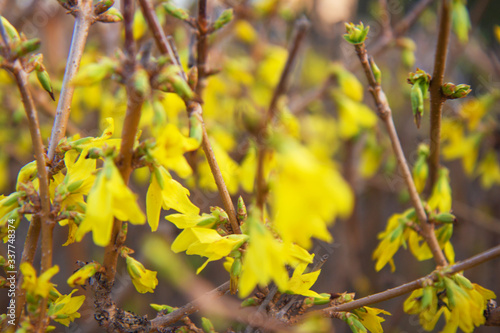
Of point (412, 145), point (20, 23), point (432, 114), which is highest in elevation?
point (20, 23)

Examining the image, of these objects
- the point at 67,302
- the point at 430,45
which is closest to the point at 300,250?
the point at 67,302

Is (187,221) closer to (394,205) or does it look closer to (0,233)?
(0,233)

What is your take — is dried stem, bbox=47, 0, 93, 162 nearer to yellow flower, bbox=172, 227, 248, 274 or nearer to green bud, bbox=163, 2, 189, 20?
green bud, bbox=163, 2, 189, 20

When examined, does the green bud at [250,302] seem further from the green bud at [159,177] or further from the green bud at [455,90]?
the green bud at [455,90]

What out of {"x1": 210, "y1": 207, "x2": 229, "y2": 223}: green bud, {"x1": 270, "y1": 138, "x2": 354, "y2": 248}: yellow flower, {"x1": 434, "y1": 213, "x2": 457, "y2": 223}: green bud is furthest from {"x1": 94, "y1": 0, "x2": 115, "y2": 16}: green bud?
{"x1": 434, "y1": 213, "x2": 457, "y2": 223}: green bud

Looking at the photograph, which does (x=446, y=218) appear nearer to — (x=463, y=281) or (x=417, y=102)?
(x=463, y=281)

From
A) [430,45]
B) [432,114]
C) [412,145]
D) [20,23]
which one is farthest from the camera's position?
[430,45]

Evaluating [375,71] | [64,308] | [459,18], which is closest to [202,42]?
[375,71]

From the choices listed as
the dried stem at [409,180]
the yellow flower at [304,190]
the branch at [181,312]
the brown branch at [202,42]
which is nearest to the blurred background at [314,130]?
the brown branch at [202,42]
